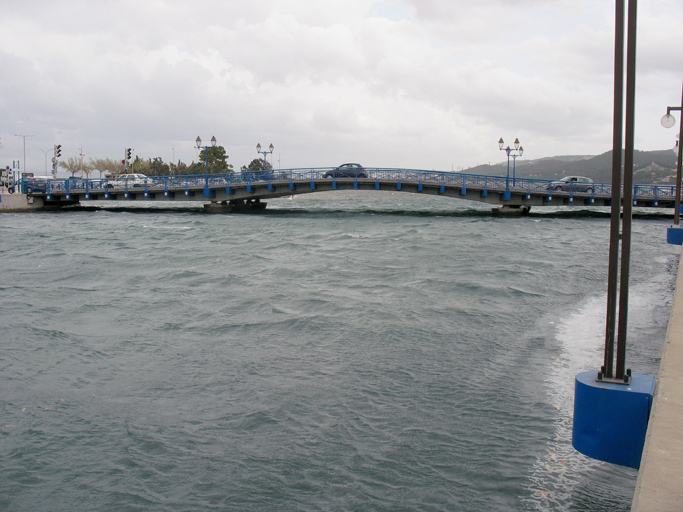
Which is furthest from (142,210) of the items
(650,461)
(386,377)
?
(650,461)

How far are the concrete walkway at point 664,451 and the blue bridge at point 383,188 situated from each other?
128 feet

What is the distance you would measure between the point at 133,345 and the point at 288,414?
4.28 m

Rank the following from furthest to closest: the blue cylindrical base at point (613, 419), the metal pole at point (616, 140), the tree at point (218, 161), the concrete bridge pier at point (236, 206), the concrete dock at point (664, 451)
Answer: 1. the tree at point (218, 161)
2. the concrete bridge pier at point (236, 206)
3. the metal pole at point (616, 140)
4. the blue cylindrical base at point (613, 419)
5. the concrete dock at point (664, 451)

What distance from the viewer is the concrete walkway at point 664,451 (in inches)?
125

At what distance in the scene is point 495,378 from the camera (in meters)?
8.43

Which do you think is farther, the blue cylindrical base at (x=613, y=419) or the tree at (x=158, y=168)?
the tree at (x=158, y=168)

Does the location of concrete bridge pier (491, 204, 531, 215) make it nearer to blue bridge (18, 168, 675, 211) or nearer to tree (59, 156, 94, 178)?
blue bridge (18, 168, 675, 211)

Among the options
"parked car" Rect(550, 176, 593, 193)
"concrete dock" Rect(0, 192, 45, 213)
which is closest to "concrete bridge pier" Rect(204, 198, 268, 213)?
"concrete dock" Rect(0, 192, 45, 213)

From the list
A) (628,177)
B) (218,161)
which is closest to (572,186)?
(628,177)

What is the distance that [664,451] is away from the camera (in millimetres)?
3709

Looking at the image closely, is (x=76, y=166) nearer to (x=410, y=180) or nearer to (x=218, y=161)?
(x=218, y=161)

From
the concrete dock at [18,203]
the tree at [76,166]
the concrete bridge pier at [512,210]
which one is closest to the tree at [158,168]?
the tree at [76,166]

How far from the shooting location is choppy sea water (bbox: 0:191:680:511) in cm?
574

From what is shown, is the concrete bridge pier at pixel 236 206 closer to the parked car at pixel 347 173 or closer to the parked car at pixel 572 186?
the parked car at pixel 347 173
